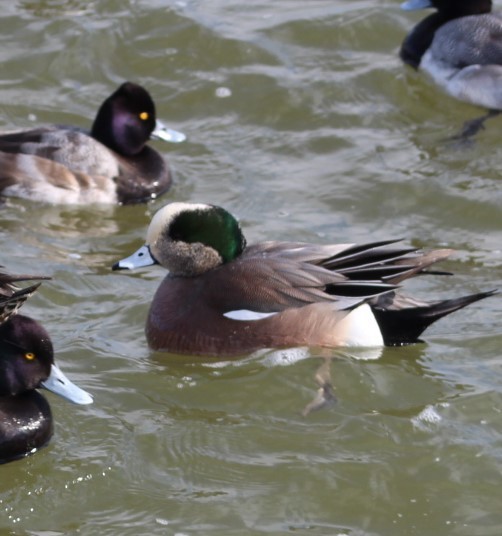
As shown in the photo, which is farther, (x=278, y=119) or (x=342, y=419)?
(x=278, y=119)

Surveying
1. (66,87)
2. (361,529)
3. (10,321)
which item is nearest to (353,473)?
(361,529)

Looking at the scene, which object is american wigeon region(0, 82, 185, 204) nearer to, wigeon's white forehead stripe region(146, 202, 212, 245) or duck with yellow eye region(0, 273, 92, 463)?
wigeon's white forehead stripe region(146, 202, 212, 245)

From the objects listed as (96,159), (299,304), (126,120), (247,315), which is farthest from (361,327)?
(126,120)

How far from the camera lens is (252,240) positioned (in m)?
8.72

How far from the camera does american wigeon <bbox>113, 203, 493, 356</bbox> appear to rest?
710 centimetres

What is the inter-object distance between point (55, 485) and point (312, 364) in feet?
5.45

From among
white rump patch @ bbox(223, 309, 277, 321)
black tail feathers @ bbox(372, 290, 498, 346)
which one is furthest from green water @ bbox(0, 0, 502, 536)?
white rump patch @ bbox(223, 309, 277, 321)

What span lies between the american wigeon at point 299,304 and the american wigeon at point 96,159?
7.39 feet

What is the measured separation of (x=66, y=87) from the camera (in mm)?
10930

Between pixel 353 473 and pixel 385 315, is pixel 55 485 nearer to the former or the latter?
pixel 353 473

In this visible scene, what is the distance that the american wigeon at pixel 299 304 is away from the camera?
7.10m

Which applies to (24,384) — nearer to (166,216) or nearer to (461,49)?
(166,216)

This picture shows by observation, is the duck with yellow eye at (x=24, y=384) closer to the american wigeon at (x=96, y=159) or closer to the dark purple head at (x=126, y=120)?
the american wigeon at (x=96, y=159)

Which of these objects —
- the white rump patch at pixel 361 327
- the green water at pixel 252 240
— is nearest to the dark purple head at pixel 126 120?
the green water at pixel 252 240
